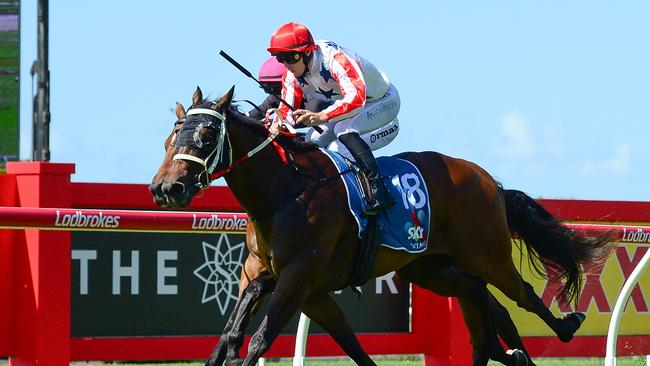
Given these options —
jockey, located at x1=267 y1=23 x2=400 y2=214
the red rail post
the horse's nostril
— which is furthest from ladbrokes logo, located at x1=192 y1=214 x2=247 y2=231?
the horse's nostril

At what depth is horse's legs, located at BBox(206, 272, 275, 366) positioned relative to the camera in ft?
19.1

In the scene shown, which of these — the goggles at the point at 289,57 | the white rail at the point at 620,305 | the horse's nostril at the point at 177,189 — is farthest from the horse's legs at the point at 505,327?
the horse's nostril at the point at 177,189

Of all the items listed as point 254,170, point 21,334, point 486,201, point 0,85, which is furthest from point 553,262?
point 0,85

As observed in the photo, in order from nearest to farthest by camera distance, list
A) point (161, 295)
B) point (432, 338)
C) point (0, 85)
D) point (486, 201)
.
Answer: point (486, 201) → point (161, 295) → point (432, 338) → point (0, 85)

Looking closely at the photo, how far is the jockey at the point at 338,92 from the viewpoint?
6.03m

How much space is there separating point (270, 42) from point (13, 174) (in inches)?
81.0

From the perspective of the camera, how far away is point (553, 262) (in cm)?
722

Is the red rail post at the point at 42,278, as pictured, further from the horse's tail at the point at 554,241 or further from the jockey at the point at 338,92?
the horse's tail at the point at 554,241

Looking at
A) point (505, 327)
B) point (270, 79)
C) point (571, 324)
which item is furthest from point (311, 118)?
point (571, 324)

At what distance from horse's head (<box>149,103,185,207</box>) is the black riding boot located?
93cm

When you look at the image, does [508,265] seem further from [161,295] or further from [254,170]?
[161,295]

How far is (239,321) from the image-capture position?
5.92 metres

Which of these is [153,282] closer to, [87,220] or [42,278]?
[42,278]

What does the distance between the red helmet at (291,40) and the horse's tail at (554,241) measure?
164cm
